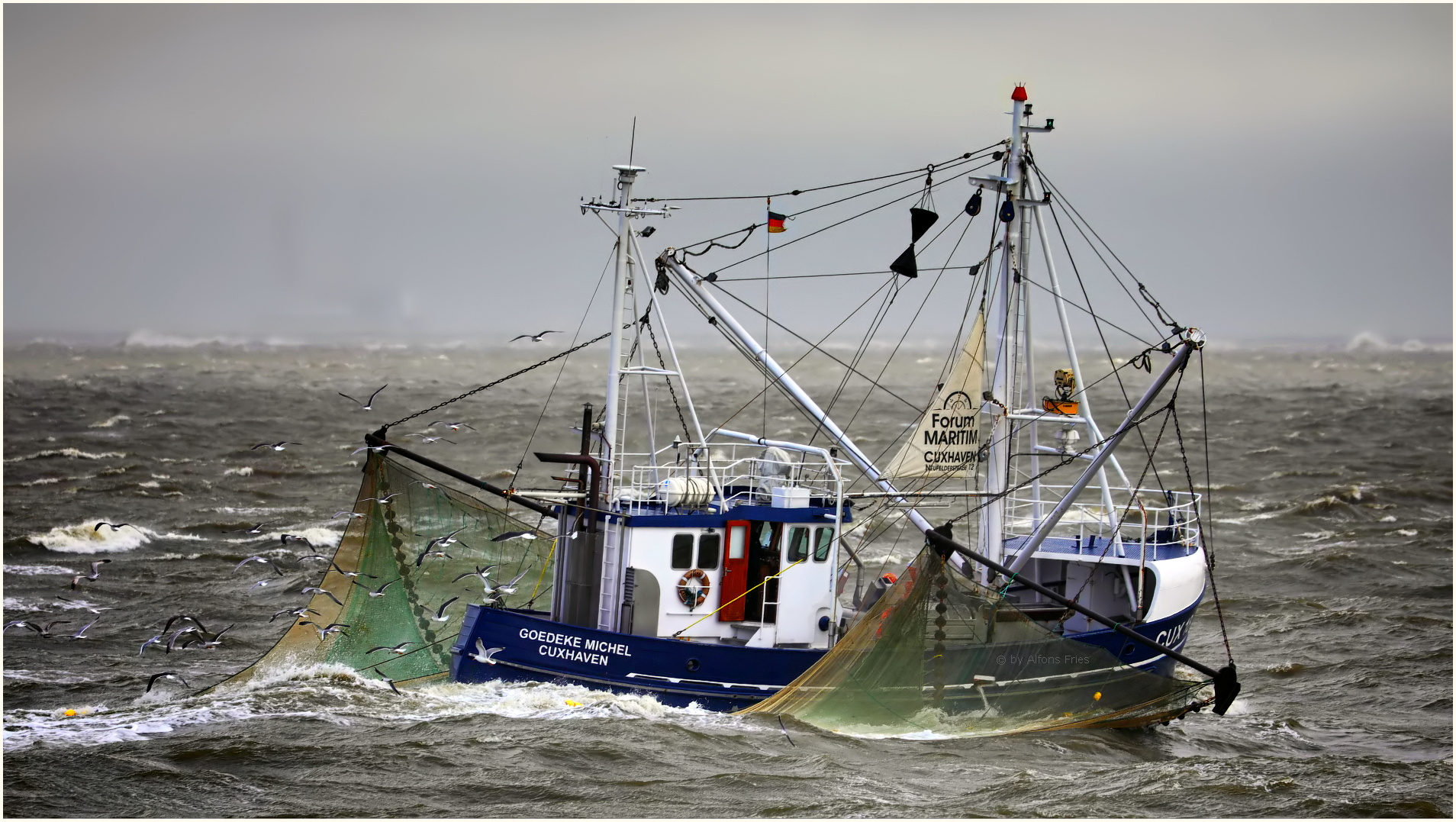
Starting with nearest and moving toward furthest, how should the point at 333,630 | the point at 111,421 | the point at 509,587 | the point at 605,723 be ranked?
1. the point at 605,723
2. the point at 333,630
3. the point at 509,587
4. the point at 111,421

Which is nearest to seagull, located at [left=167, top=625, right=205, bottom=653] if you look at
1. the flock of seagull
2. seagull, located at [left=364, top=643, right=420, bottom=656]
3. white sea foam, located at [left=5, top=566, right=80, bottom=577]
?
the flock of seagull

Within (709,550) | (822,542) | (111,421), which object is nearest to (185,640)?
(709,550)

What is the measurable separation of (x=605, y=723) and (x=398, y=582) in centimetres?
593

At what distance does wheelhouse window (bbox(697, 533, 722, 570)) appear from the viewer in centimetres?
2633

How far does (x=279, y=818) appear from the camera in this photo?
2109 cm

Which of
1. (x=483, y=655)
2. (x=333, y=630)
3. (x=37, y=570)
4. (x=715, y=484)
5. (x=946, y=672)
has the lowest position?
(x=37, y=570)

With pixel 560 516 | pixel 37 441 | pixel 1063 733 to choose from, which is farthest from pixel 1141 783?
pixel 37 441

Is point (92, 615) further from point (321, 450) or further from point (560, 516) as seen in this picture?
point (321, 450)

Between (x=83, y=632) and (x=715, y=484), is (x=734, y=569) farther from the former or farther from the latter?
(x=83, y=632)

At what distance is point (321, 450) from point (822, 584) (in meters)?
45.7

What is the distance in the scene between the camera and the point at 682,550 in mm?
26281

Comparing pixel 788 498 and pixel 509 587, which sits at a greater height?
pixel 788 498

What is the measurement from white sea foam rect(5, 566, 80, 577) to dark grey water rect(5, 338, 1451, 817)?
0.12 meters

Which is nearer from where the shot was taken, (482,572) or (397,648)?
(397,648)
